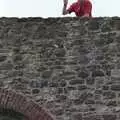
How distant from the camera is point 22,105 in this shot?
12.1m

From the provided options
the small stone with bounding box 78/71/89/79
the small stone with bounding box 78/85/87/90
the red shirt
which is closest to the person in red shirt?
the red shirt

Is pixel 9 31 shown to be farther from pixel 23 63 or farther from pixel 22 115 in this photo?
pixel 22 115

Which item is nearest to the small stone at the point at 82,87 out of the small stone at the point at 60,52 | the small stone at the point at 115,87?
the small stone at the point at 115,87

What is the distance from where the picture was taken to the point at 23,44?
12.8 meters

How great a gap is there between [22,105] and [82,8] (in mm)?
2731

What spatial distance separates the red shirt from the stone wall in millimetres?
920

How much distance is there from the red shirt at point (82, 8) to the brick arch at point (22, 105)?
8.11 feet

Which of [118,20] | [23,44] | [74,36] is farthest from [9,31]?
[118,20]

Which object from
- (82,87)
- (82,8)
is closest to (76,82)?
(82,87)

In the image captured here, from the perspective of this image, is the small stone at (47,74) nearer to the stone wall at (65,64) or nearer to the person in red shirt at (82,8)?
the stone wall at (65,64)

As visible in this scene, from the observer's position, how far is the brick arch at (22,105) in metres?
12.0

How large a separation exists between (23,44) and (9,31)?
0.40 meters

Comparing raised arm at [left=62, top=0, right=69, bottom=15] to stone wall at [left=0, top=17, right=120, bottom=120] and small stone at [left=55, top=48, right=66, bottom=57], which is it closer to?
stone wall at [left=0, top=17, right=120, bottom=120]

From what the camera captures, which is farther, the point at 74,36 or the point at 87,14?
the point at 87,14
